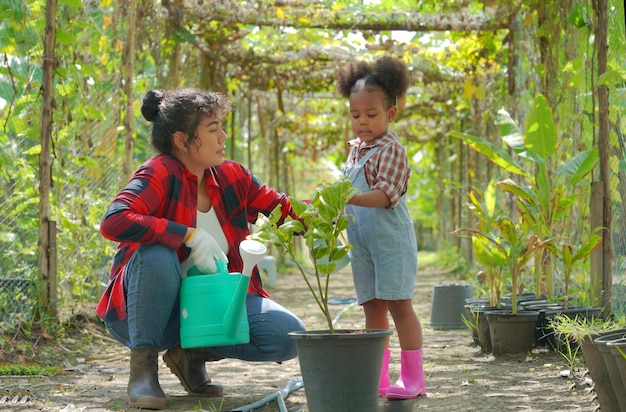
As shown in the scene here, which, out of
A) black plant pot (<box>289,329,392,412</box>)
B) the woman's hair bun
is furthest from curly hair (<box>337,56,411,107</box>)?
black plant pot (<box>289,329,392,412</box>)

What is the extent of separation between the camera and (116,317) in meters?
3.26

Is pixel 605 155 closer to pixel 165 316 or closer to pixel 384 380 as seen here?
pixel 384 380

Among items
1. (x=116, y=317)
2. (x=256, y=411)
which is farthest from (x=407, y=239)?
(x=116, y=317)

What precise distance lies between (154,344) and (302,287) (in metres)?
7.87

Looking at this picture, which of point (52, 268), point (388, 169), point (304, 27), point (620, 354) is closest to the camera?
point (620, 354)

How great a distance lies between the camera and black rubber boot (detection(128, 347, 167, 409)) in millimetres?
3049

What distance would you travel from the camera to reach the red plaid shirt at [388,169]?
338cm

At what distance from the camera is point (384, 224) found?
344 centimetres

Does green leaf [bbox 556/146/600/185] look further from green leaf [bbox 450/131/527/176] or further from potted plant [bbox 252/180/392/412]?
potted plant [bbox 252/180/392/412]

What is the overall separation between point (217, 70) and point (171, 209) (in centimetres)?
673

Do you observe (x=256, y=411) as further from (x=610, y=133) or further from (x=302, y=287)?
(x=302, y=287)

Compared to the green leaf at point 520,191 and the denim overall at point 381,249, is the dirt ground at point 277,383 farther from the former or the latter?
the green leaf at point 520,191

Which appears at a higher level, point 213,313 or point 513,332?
point 213,313

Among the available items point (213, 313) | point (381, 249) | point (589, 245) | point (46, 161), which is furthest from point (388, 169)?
point (46, 161)
